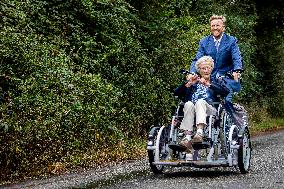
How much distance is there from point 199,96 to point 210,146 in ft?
2.59

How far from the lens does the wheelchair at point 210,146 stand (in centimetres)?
784

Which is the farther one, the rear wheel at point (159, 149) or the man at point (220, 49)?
the man at point (220, 49)

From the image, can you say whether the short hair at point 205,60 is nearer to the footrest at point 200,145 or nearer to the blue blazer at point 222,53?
the blue blazer at point 222,53

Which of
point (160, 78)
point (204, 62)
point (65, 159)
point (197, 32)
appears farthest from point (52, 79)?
point (197, 32)

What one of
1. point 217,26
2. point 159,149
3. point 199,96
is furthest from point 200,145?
point 217,26

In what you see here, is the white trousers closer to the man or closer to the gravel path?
the gravel path

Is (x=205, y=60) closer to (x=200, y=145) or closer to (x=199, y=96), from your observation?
(x=199, y=96)

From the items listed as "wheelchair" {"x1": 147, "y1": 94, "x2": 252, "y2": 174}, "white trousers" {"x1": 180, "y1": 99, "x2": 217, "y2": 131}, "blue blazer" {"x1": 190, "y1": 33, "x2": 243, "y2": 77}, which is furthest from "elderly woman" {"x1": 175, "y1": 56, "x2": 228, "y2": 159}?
"blue blazer" {"x1": 190, "y1": 33, "x2": 243, "y2": 77}

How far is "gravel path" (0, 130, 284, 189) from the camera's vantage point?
700 centimetres

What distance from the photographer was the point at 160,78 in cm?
1586

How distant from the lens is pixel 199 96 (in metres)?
8.34

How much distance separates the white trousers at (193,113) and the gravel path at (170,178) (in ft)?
2.14

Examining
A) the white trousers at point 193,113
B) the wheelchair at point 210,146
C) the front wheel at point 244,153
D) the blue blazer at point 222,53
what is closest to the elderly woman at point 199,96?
the white trousers at point 193,113

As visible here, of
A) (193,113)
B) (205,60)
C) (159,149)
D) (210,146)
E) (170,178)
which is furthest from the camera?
(205,60)
